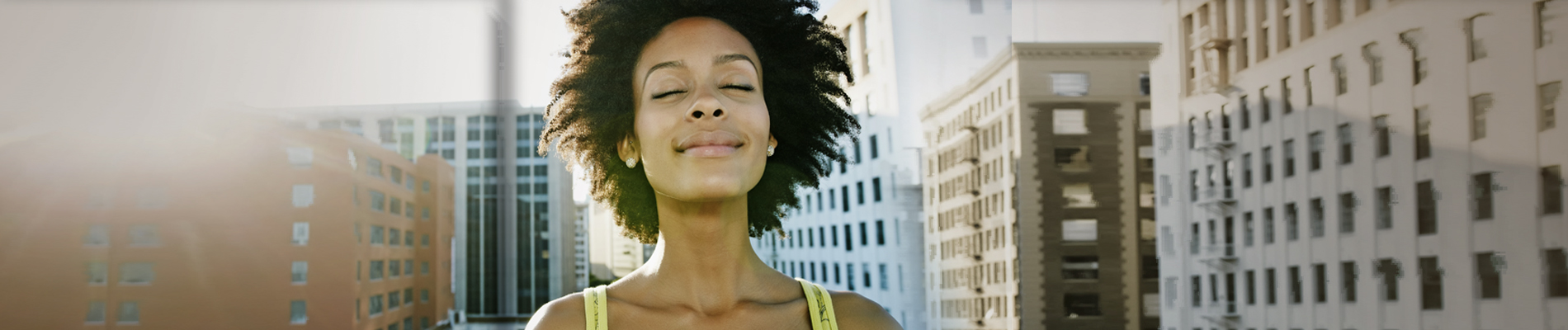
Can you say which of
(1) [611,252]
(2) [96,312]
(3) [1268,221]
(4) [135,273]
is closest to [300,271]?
(4) [135,273]

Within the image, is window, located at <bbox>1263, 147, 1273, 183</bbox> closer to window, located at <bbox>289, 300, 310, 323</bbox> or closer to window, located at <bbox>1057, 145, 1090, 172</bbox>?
window, located at <bbox>1057, 145, 1090, 172</bbox>

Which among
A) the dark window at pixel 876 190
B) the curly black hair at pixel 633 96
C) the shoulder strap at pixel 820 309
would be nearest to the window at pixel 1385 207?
the dark window at pixel 876 190

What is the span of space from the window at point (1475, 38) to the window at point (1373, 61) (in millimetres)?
316

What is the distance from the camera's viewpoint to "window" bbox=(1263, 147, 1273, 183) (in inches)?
163

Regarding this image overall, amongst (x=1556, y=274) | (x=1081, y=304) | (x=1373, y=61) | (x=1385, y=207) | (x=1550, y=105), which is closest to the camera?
(x=1081, y=304)

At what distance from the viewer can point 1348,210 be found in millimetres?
3941

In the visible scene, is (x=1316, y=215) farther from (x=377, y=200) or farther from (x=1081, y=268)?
(x=377, y=200)

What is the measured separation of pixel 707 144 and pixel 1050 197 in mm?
2169

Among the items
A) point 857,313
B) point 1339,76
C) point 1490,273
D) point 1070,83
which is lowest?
point 1490,273

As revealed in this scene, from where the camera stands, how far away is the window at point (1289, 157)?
410 cm

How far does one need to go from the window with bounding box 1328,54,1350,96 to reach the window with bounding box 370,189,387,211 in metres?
4.32

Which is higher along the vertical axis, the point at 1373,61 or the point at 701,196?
the point at 1373,61

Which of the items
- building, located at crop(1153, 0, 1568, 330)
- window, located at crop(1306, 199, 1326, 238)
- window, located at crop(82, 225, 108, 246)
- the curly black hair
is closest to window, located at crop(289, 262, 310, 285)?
window, located at crop(82, 225, 108, 246)

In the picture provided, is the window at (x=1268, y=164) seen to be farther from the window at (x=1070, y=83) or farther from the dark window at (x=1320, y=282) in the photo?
the window at (x=1070, y=83)
